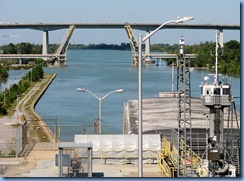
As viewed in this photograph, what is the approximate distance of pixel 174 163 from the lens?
20.0 ft

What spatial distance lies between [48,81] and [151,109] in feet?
60.6

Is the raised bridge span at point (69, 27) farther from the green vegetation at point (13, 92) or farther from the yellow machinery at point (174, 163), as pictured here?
the yellow machinery at point (174, 163)

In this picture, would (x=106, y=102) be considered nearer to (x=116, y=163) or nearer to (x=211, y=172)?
(x=116, y=163)

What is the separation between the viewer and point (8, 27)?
157ft

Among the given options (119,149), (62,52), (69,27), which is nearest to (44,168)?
(119,149)

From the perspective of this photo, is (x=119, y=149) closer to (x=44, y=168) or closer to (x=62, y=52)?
(x=44, y=168)

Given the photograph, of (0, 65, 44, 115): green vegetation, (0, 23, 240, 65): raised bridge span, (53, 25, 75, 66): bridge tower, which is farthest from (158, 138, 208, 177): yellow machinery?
(53, 25, 75, 66): bridge tower

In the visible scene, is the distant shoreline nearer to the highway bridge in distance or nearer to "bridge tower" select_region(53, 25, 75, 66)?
the highway bridge in distance

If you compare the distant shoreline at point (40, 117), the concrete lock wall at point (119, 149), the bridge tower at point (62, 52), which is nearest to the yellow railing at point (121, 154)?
the concrete lock wall at point (119, 149)

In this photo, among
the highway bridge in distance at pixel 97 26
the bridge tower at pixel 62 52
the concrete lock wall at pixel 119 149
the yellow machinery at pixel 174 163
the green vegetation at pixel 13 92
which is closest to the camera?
Answer: the yellow machinery at pixel 174 163

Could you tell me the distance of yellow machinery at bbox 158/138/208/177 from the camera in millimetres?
5699

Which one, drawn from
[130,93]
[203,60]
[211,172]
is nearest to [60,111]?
[130,93]

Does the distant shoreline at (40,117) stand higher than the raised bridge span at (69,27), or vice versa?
the raised bridge span at (69,27)

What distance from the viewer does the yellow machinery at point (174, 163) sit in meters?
5.70
